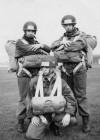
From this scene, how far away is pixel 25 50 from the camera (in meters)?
5.34

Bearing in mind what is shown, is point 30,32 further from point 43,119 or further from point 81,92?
Result: point 43,119

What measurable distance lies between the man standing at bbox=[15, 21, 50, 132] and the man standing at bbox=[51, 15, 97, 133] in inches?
15.7

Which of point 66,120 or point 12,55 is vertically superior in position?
point 12,55

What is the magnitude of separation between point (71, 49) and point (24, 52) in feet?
2.83

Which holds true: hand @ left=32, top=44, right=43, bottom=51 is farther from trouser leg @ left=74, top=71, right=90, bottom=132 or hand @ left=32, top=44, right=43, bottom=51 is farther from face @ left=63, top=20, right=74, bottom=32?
trouser leg @ left=74, top=71, right=90, bottom=132

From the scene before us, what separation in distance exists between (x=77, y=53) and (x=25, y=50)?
0.95 m

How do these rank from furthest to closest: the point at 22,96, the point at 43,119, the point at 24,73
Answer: the point at 22,96, the point at 24,73, the point at 43,119

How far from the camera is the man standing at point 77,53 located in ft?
17.4

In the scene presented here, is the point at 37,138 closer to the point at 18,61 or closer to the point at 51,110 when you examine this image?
the point at 51,110

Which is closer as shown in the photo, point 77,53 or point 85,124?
point 77,53

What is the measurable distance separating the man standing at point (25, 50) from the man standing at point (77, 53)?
0.40 metres

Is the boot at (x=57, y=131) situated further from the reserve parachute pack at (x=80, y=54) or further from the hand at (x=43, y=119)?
the reserve parachute pack at (x=80, y=54)

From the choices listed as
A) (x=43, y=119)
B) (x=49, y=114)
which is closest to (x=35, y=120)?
(x=43, y=119)

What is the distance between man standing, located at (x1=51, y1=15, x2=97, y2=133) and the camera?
17.4 ft
